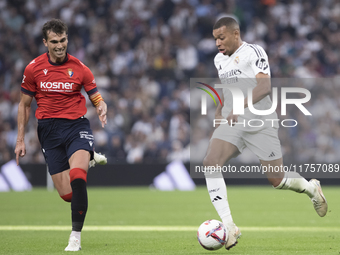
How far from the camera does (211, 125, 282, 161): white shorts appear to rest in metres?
6.31

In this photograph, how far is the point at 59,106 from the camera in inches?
255

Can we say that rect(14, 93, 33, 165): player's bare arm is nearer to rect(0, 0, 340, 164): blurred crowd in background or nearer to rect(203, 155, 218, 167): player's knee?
rect(203, 155, 218, 167): player's knee

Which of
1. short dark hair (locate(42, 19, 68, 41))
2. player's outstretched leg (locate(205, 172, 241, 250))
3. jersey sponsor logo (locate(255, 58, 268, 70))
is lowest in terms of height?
player's outstretched leg (locate(205, 172, 241, 250))

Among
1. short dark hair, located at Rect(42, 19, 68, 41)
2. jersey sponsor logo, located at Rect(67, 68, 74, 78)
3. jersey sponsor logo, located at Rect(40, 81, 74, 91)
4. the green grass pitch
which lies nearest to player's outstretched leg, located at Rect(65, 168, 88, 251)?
the green grass pitch

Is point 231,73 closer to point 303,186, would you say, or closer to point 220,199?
point 220,199

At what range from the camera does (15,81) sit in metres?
18.8

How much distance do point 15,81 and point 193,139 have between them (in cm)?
637

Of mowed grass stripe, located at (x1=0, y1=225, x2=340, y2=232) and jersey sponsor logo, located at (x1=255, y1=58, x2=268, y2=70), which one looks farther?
mowed grass stripe, located at (x1=0, y1=225, x2=340, y2=232)

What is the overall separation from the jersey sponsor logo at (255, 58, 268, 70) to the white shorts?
706mm

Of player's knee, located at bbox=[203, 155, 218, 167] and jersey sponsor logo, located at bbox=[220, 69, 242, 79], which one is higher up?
jersey sponsor logo, located at bbox=[220, 69, 242, 79]

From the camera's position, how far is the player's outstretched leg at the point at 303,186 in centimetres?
641

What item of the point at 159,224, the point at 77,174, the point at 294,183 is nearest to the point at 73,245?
the point at 77,174

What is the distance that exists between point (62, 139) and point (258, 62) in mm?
2293

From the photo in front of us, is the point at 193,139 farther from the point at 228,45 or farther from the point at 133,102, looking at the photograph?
the point at 228,45
